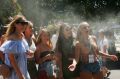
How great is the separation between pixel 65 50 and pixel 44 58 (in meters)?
0.53

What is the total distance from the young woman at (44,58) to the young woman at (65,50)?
25 cm

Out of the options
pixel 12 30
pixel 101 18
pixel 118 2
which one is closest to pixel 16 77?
pixel 12 30

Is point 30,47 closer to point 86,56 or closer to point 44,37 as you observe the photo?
point 44,37

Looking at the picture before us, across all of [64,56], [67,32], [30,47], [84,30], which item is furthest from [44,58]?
[84,30]

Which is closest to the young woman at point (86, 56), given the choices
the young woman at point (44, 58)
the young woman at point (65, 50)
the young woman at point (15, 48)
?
the young woman at point (65, 50)

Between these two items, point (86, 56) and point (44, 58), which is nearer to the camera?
point (44, 58)

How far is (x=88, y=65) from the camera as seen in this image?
750cm

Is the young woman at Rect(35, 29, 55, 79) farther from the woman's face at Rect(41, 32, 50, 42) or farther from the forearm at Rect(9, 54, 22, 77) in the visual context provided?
the forearm at Rect(9, 54, 22, 77)

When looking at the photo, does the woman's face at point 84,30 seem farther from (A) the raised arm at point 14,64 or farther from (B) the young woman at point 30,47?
(A) the raised arm at point 14,64

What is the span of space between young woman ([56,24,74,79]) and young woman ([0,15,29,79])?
6.26 ft

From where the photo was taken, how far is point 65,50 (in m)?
7.70

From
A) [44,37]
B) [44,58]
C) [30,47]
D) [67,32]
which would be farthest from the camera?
[67,32]

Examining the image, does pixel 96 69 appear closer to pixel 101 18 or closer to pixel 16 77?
pixel 16 77

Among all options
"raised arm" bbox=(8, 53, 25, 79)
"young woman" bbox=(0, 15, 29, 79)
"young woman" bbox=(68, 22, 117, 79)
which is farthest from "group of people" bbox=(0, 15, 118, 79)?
"raised arm" bbox=(8, 53, 25, 79)
